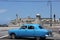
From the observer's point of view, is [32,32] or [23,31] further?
[23,31]

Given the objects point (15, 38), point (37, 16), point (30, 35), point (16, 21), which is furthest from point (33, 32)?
point (16, 21)

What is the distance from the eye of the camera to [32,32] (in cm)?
2130

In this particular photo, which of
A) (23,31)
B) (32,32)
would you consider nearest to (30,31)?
(32,32)

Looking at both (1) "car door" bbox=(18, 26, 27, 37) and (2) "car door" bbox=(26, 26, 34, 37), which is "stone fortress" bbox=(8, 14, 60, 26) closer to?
(1) "car door" bbox=(18, 26, 27, 37)

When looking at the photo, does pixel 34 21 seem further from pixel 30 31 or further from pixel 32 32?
pixel 32 32

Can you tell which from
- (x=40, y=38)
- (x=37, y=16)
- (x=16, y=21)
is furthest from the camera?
(x=16, y=21)

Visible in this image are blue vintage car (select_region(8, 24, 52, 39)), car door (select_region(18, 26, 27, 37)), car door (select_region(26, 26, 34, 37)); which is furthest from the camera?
car door (select_region(18, 26, 27, 37))

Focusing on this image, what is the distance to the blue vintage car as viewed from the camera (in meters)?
20.8

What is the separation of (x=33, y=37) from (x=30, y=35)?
751 millimetres

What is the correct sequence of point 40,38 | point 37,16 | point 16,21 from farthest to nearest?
point 16,21
point 37,16
point 40,38

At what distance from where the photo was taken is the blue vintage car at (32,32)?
20.8 m

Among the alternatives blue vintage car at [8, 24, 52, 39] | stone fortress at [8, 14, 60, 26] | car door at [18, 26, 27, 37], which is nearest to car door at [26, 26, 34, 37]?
blue vintage car at [8, 24, 52, 39]

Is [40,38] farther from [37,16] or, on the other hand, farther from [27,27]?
[37,16]

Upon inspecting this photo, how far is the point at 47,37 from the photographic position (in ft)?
71.4
